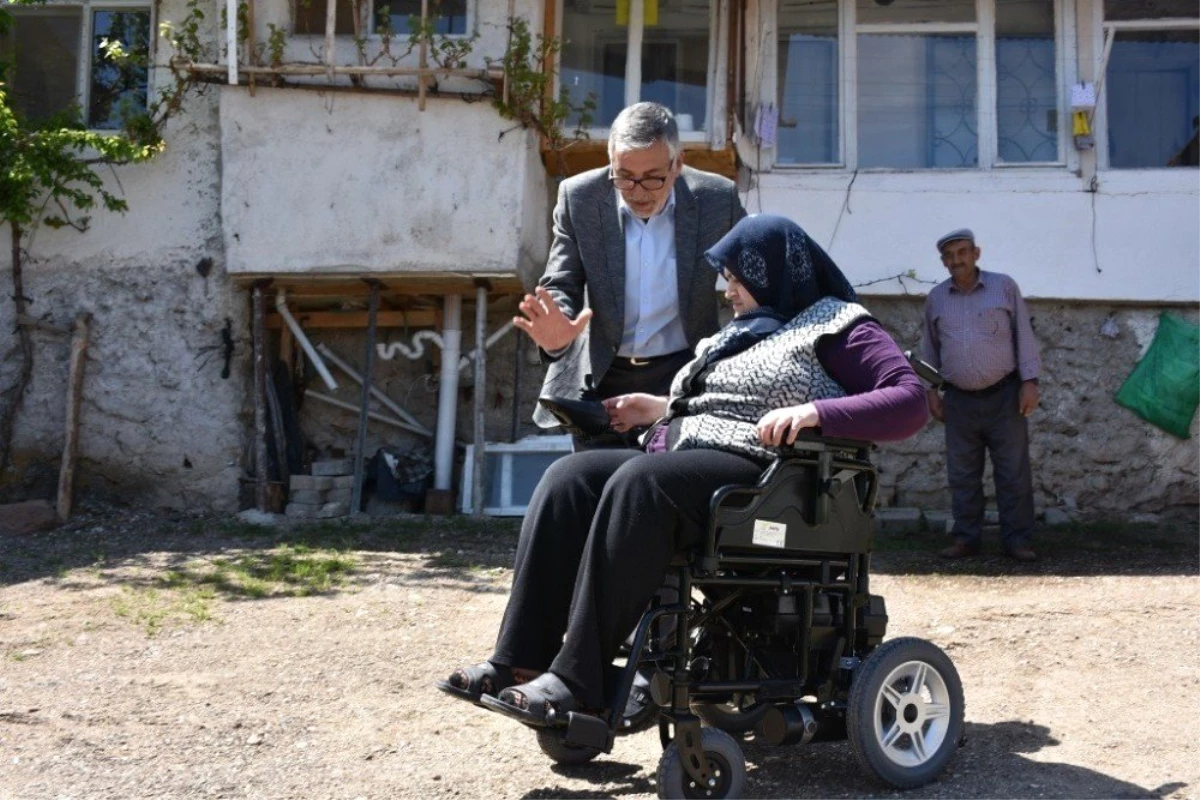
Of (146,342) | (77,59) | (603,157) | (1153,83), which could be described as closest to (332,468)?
(146,342)

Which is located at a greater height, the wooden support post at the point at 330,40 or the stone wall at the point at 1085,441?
the wooden support post at the point at 330,40

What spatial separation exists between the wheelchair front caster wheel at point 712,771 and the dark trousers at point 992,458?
4.62 meters

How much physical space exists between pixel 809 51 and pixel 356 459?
4189mm

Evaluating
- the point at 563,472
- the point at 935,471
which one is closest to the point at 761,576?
the point at 563,472

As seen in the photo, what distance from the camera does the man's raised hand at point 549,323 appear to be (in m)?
4.04

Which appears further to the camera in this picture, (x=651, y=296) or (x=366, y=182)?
(x=366, y=182)

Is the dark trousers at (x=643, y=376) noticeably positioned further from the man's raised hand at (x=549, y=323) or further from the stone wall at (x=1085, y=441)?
the stone wall at (x=1085, y=441)

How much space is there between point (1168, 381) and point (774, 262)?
6187mm

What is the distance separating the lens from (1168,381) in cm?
921

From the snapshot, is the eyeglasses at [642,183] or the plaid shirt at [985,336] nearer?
the eyeglasses at [642,183]

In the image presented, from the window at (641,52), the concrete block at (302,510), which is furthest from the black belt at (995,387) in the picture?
the concrete block at (302,510)

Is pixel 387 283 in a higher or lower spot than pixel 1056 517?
higher

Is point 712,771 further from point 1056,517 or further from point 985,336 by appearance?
point 1056,517

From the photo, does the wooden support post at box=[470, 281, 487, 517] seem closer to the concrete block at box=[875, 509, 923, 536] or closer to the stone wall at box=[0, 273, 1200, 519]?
the stone wall at box=[0, 273, 1200, 519]
